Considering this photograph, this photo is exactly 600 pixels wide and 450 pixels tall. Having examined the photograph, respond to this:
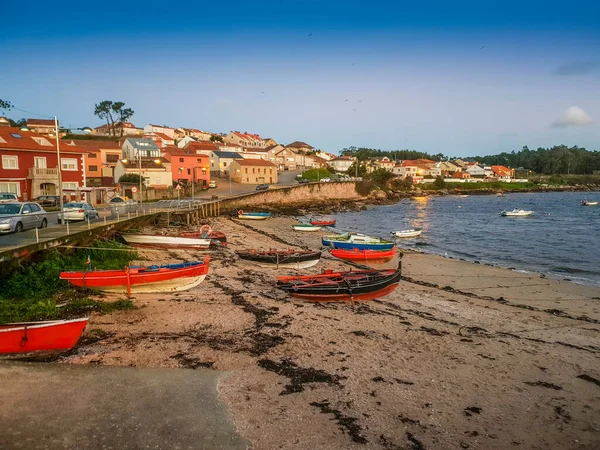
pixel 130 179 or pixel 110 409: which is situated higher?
pixel 130 179

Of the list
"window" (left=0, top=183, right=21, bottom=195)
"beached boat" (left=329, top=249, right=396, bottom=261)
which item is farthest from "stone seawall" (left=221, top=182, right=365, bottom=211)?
"beached boat" (left=329, top=249, right=396, bottom=261)

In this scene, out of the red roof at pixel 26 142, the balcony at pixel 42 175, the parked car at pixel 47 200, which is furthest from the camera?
the balcony at pixel 42 175

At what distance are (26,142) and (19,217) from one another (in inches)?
890

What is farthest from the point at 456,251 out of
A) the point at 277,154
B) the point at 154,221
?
the point at 277,154

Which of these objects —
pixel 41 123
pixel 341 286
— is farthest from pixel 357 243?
pixel 41 123

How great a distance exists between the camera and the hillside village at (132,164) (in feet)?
126

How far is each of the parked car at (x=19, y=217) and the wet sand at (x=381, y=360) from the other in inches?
369

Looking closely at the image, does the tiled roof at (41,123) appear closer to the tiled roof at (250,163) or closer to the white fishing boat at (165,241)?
the tiled roof at (250,163)

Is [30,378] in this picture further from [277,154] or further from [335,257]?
[277,154]

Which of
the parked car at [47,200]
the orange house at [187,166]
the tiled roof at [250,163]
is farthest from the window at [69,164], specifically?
the tiled roof at [250,163]

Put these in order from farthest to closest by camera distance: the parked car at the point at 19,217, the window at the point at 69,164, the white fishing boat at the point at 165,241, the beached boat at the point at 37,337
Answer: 1. the window at the point at 69,164
2. the white fishing boat at the point at 165,241
3. the parked car at the point at 19,217
4. the beached boat at the point at 37,337

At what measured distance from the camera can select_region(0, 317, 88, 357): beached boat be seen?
10016 millimetres

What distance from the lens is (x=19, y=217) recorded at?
21.1 meters

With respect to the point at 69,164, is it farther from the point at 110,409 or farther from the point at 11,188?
the point at 110,409
